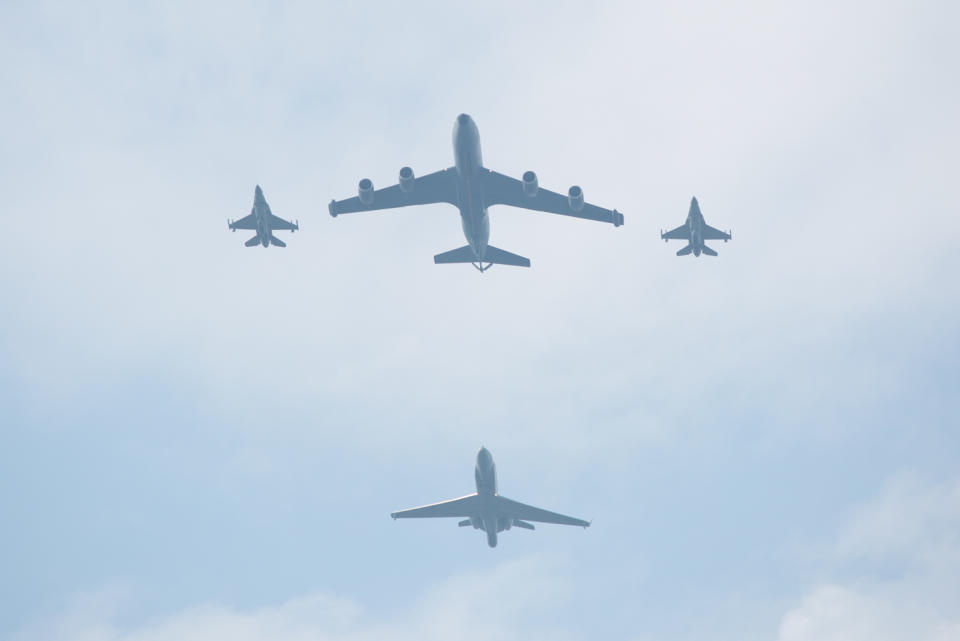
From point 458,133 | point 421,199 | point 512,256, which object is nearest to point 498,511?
point 512,256

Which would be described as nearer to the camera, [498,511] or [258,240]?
[258,240]

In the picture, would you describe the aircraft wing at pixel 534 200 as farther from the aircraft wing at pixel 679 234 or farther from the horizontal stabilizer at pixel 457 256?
the aircraft wing at pixel 679 234

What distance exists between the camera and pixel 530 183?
164 ft

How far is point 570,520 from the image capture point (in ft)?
203

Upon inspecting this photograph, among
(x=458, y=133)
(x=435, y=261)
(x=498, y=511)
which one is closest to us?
(x=458, y=133)

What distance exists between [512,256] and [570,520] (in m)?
18.2

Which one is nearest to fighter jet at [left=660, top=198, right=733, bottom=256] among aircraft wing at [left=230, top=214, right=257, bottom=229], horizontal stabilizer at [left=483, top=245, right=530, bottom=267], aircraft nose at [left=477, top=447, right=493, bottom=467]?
horizontal stabilizer at [left=483, top=245, right=530, bottom=267]

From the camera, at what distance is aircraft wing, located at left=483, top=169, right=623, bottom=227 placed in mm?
51125

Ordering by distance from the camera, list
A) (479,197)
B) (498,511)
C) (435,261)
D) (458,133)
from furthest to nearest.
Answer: (498,511) < (435,261) < (479,197) < (458,133)

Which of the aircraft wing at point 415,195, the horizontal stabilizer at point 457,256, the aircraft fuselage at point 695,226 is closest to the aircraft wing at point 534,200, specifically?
the aircraft wing at point 415,195

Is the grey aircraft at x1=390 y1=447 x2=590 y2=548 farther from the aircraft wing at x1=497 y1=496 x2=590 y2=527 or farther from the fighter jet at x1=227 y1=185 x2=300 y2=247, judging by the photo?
the fighter jet at x1=227 y1=185 x2=300 y2=247

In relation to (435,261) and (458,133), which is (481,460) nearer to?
(435,261)

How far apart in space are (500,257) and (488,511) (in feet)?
51.1

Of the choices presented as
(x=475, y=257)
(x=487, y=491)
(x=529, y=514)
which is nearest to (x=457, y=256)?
(x=475, y=257)
